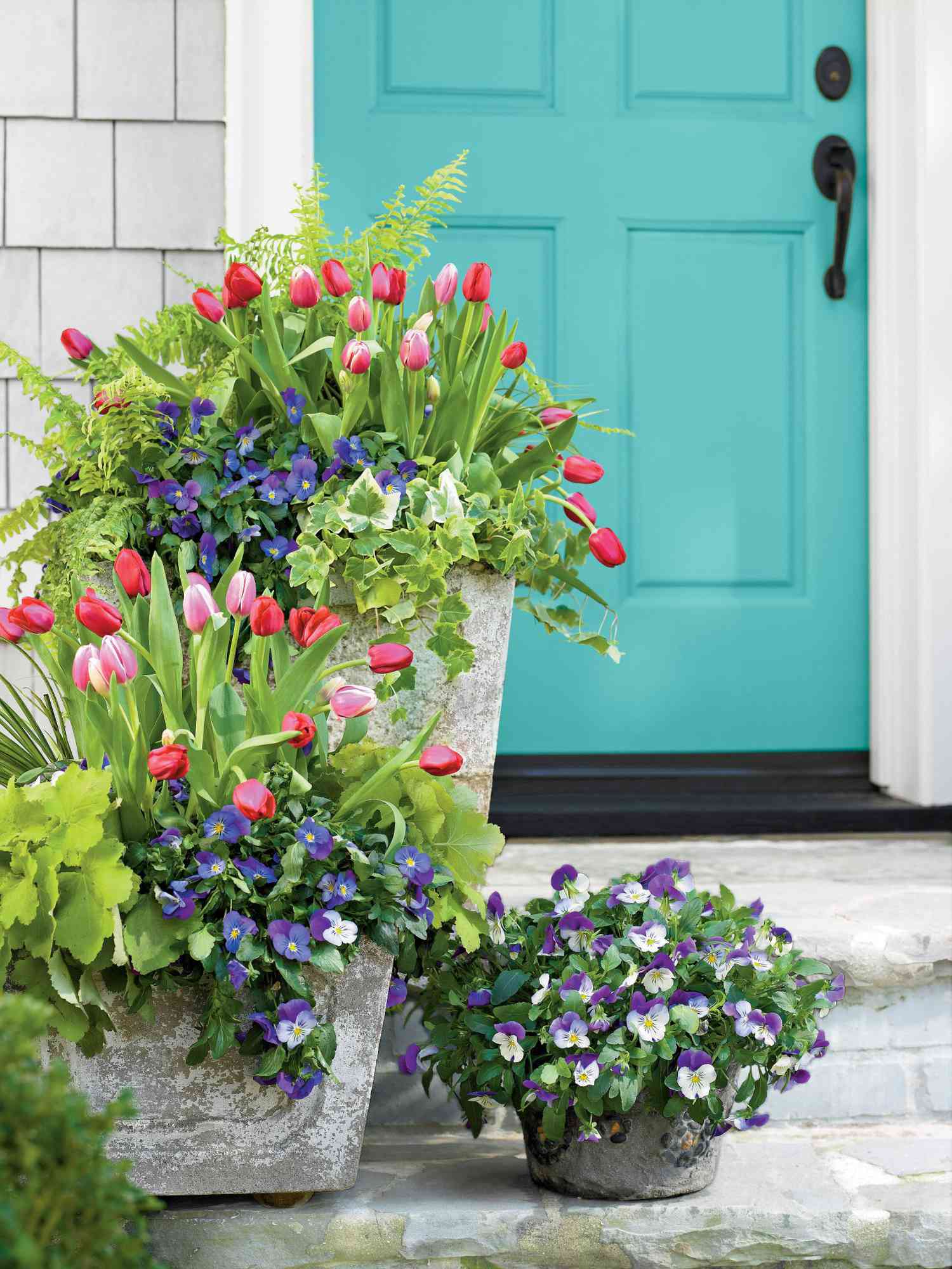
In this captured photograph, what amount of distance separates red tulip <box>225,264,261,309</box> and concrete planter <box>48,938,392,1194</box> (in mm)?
747

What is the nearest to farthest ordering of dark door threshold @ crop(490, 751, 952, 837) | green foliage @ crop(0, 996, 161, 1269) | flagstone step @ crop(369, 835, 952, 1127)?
green foliage @ crop(0, 996, 161, 1269) < flagstone step @ crop(369, 835, 952, 1127) < dark door threshold @ crop(490, 751, 952, 837)

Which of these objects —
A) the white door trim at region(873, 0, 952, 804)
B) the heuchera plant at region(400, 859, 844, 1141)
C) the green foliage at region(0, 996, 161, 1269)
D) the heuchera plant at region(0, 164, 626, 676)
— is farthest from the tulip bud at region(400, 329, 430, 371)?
the white door trim at region(873, 0, 952, 804)

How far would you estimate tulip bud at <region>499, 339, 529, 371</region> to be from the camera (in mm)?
1460

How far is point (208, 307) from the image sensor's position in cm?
147

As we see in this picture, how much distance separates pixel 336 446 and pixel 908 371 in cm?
140

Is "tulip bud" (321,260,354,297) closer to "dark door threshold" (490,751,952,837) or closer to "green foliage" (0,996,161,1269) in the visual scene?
"green foliage" (0,996,161,1269)

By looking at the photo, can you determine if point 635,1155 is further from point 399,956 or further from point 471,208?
point 471,208

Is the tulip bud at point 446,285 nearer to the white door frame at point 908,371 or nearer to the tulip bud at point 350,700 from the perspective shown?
the tulip bud at point 350,700

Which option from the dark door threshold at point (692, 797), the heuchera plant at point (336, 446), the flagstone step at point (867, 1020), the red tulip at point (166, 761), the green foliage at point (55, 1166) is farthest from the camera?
the dark door threshold at point (692, 797)

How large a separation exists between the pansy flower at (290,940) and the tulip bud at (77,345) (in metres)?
0.83

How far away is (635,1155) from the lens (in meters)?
1.29

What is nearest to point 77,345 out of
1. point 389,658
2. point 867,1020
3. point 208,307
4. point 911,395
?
point 208,307

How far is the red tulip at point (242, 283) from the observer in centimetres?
141

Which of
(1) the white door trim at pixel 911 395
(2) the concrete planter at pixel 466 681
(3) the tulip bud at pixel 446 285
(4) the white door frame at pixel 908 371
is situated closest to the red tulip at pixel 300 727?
(2) the concrete planter at pixel 466 681
